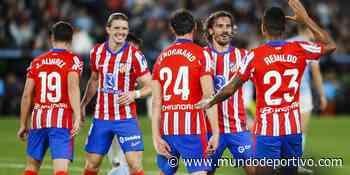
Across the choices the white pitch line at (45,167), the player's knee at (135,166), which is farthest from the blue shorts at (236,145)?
the white pitch line at (45,167)

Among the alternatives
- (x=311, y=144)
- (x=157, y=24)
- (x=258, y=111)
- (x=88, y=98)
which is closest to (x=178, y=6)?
(x=157, y=24)

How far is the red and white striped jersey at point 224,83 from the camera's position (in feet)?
40.7

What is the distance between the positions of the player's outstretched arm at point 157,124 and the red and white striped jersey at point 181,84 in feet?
0.21

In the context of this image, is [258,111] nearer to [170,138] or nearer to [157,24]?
[170,138]

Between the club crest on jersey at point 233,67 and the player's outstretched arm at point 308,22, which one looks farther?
the club crest on jersey at point 233,67

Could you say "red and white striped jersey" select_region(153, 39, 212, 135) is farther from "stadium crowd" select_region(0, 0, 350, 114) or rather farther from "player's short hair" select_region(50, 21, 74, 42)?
"stadium crowd" select_region(0, 0, 350, 114)

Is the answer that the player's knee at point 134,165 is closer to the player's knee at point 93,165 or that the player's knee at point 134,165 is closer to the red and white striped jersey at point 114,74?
the player's knee at point 93,165

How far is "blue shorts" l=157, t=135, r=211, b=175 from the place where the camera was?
11.2m

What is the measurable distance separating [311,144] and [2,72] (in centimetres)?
944

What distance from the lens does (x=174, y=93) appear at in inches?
439

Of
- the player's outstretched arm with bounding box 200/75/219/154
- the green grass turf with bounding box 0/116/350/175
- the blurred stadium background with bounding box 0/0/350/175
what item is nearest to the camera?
the player's outstretched arm with bounding box 200/75/219/154

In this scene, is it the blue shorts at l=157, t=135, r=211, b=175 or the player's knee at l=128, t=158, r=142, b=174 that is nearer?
the blue shorts at l=157, t=135, r=211, b=175

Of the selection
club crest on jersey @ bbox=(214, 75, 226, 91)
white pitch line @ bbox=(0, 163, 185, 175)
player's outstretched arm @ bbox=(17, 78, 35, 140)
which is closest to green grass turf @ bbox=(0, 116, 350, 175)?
white pitch line @ bbox=(0, 163, 185, 175)

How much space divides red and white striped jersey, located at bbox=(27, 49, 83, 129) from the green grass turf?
270 centimetres
